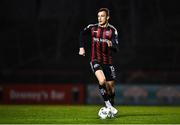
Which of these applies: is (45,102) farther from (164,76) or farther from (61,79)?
(164,76)

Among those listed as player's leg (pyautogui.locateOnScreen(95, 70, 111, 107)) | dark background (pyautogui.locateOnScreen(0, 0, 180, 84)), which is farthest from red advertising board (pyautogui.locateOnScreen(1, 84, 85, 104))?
player's leg (pyautogui.locateOnScreen(95, 70, 111, 107))

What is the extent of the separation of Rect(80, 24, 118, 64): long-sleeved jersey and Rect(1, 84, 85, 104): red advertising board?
973 centimetres

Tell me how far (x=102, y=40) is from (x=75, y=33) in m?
16.8

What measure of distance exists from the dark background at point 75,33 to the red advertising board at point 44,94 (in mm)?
3458

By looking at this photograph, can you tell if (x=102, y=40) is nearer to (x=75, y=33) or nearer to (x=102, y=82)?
(x=102, y=82)

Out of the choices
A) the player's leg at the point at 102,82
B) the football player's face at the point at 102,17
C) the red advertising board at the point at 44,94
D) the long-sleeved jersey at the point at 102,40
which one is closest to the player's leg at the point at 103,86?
the player's leg at the point at 102,82

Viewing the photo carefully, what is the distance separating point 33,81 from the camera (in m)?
22.3

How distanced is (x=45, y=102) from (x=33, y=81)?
1789mm

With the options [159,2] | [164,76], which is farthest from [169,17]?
[164,76]

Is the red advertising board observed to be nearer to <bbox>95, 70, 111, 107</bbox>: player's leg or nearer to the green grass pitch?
the green grass pitch

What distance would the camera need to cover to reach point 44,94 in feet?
68.9

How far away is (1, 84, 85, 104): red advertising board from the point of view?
20891 millimetres

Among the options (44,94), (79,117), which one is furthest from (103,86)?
(44,94)

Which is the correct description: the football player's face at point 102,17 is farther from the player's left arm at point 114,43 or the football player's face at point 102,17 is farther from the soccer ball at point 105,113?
the soccer ball at point 105,113
